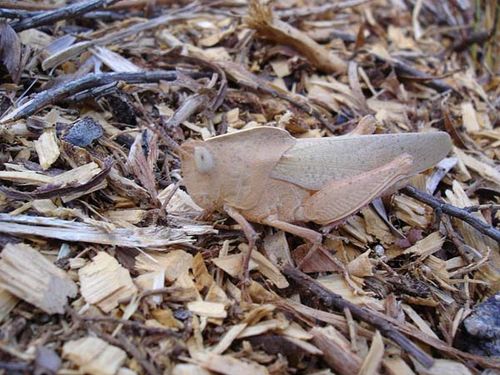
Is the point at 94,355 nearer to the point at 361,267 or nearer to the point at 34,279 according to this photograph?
the point at 34,279

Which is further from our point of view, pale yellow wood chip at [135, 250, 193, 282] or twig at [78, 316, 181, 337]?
pale yellow wood chip at [135, 250, 193, 282]

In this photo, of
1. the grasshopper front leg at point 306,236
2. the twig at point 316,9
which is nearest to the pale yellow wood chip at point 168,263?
the grasshopper front leg at point 306,236

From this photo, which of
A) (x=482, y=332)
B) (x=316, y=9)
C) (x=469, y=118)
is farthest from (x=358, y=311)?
(x=316, y=9)

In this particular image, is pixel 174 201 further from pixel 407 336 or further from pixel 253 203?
pixel 407 336

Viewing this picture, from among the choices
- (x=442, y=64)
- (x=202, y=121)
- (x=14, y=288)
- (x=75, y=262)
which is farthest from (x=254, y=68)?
(x=14, y=288)

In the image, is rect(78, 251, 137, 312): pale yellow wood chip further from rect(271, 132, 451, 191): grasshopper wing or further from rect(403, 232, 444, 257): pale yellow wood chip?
rect(403, 232, 444, 257): pale yellow wood chip

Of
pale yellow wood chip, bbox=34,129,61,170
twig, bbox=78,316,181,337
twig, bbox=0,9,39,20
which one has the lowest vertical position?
twig, bbox=78,316,181,337

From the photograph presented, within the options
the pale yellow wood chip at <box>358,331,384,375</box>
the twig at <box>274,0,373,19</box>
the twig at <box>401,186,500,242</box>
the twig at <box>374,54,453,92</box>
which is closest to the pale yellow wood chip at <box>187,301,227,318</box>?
the pale yellow wood chip at <box>358,331,384,375</box>
